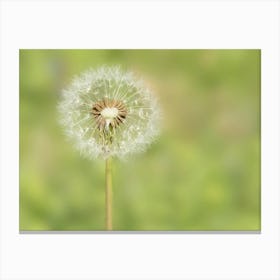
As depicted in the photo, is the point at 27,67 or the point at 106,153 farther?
the point at 27,67

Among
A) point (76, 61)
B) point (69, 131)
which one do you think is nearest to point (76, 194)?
point (69, 131)

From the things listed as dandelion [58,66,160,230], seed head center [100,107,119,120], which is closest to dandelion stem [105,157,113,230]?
dandelion [58,66,160,230]

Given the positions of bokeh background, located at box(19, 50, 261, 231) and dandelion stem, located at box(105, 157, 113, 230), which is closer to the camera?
dandelion stem, located at box(105, 157, 113, 230)

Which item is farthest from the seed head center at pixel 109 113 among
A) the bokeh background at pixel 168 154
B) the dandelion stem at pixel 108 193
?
the bokeh background at pixel 168 154

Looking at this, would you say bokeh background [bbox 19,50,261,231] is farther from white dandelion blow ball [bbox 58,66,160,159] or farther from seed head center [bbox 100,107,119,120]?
seed head center [bbox 100,107,119,120]
